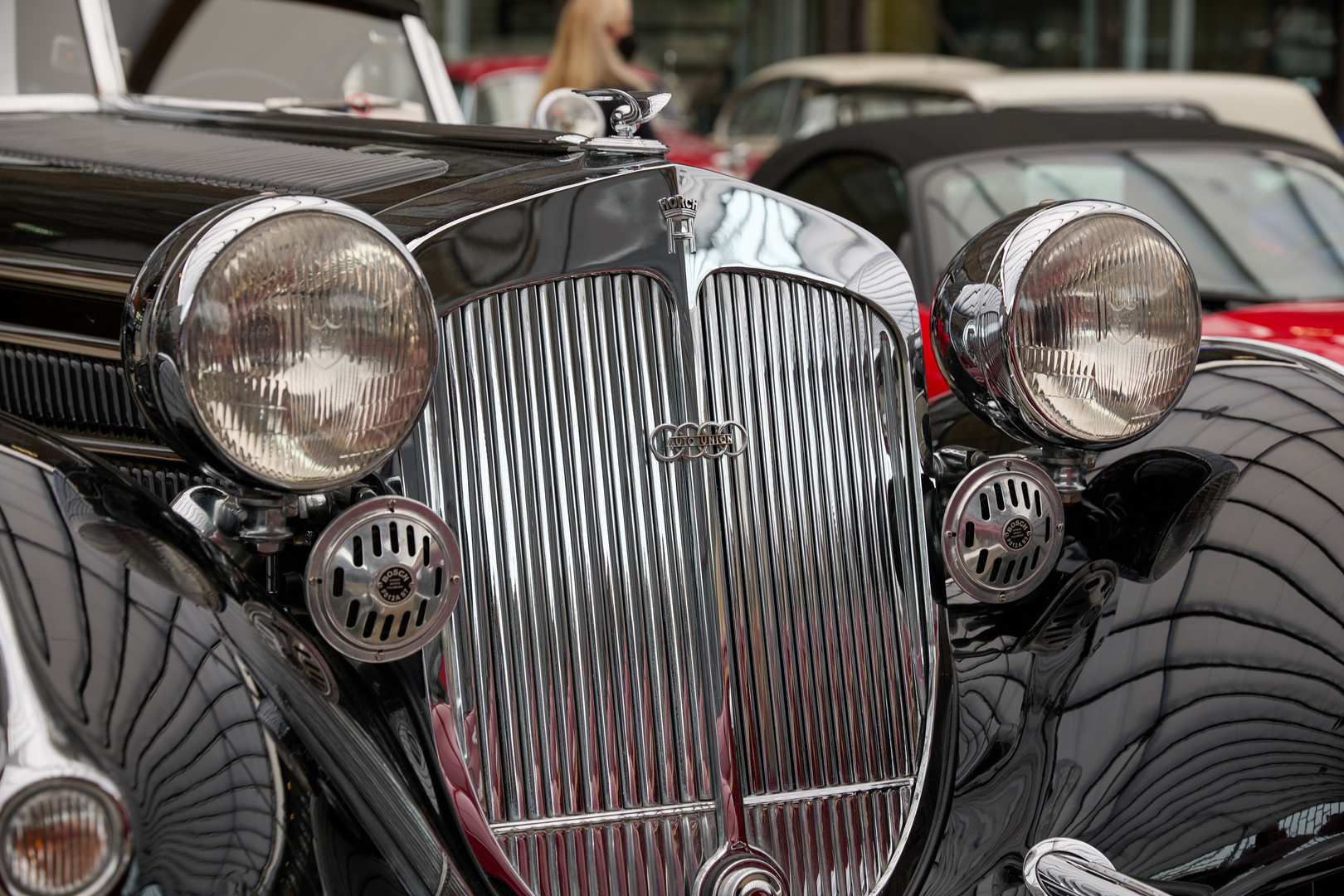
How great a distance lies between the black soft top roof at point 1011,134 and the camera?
3.90 m

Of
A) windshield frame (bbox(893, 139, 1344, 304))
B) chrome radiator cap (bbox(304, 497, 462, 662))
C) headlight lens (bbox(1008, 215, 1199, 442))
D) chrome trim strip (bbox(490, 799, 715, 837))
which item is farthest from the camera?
windshield frame (bbox(893, 139, 1344, 304))

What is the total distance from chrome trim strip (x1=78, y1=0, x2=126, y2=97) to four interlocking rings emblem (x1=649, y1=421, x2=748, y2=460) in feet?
5.45

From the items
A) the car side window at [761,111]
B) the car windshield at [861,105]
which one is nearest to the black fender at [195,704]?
the car windshield at [861,105]

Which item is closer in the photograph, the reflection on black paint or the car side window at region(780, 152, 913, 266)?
the reflection on black paint

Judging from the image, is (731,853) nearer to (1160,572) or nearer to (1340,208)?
(1160,572)

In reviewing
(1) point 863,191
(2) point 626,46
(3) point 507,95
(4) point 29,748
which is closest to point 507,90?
(3) point 507,95

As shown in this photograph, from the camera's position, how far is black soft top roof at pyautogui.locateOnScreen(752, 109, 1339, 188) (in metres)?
3.90

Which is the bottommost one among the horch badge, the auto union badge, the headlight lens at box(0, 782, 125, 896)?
the headlight lens at box(0, 782, 125, 896)

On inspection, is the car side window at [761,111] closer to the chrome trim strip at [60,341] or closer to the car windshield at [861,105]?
the car windshield at [861,105]

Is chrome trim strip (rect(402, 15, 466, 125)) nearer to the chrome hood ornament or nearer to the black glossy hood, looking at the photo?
the black glossy hood

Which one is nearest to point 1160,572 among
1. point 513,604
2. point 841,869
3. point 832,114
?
point 841,869

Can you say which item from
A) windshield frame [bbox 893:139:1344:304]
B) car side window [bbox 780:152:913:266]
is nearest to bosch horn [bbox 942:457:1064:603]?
windshield frame [bbox 893:139:1344:304]

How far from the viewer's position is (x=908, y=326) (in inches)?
67.1

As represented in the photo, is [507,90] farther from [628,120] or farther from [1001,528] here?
[1001,528]
